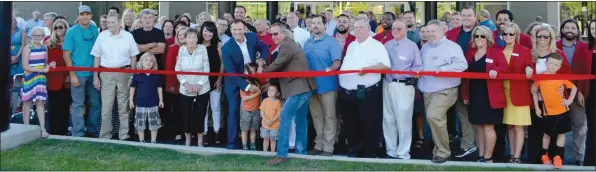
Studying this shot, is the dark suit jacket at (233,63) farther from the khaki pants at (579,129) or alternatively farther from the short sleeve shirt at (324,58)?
the khaki pants at (579,129)

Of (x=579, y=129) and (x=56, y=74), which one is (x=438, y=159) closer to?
(x=579, y=129)

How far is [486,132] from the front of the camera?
23.0ft

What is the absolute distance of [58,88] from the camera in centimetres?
855

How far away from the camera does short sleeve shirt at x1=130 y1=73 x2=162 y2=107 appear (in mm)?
7965

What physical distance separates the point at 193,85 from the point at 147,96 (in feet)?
2.43

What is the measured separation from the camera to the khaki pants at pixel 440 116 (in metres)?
6.84

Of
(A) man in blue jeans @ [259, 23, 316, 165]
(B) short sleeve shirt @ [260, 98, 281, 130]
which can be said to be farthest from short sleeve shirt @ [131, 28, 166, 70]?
(A) man in blue jeans @ [259, 23, 316, 165]

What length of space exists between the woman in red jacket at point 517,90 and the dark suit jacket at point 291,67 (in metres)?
2.29

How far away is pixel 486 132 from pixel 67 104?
6.01 meters

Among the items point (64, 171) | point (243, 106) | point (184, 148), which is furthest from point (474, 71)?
point (64, 171)

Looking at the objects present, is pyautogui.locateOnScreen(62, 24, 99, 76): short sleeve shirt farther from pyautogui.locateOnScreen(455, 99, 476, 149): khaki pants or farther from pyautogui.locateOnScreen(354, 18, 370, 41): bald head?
pyautogui.locateOnScreen(455, 99, 476, 149): khaki pants

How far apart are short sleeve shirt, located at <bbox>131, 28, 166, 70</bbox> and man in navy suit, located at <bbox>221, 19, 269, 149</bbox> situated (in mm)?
1460

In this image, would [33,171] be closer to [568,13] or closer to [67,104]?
[67,104]

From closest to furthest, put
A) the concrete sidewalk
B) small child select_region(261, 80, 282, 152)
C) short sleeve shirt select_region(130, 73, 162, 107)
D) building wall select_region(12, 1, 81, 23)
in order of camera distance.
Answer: the concrete sidewalk → small child select_region(261, 80, 282, 152) → short sleeve shirt select_region(130, 73, 162, 107) → building wall select_region(12, 1, 81, 23)
